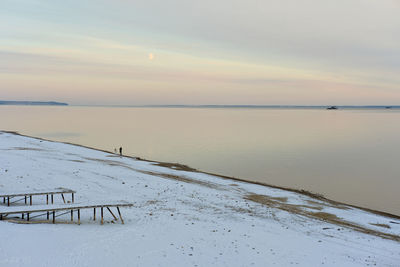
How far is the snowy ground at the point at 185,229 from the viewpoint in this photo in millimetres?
12258

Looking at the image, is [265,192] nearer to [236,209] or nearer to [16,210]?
[236,209]

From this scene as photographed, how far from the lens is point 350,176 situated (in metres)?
42.2

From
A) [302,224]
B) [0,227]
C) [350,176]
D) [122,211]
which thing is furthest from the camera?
[350,176]

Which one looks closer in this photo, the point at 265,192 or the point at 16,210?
the point at 16,210

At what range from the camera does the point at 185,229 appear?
1609 cm

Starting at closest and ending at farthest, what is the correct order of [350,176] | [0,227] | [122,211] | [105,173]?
[0,227] → [122,211] → [105,173] → [350,176]

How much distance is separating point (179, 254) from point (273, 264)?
3.95 metres

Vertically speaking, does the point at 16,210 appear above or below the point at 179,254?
above

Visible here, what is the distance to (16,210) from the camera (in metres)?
13.8

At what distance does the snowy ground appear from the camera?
1226 cm

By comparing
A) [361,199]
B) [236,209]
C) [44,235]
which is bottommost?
[361,199]

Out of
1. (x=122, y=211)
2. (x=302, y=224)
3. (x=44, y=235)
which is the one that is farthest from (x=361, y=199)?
(x=44, y=235)

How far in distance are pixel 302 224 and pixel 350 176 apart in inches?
1031

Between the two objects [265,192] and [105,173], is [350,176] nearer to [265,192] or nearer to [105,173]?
[265,192]
